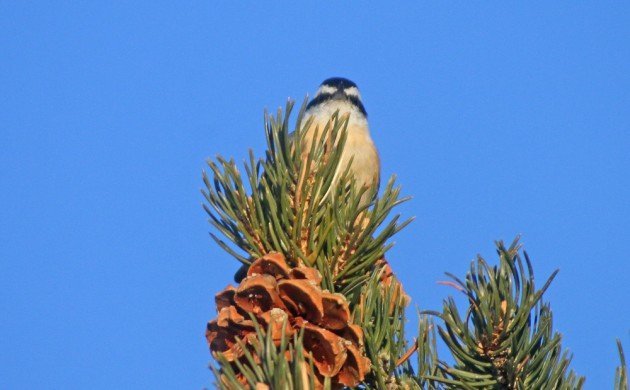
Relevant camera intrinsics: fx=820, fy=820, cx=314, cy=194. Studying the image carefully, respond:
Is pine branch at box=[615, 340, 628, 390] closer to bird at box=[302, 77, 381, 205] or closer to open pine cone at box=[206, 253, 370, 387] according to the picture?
open pine cone at box=[206, 253, 370, 387]

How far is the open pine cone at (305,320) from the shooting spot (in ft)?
4.98

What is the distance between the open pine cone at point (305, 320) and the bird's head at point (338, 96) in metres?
3.69

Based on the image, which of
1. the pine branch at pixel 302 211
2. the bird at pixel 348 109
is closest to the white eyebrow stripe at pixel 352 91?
the bird at pixel 348 109

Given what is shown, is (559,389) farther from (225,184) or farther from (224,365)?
(225,184)

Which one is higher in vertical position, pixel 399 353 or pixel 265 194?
pixel 265 194

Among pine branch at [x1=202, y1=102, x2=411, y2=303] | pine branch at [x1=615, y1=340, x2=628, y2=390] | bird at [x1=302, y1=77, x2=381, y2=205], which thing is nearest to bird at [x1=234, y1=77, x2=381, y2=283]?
bird at [x1=302, y1=77, x2=381, y2=205]

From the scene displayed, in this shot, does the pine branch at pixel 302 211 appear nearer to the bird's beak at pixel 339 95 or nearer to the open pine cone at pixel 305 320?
the open pine cone at pixel 305 320

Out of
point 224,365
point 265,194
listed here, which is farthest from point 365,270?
point 224,365

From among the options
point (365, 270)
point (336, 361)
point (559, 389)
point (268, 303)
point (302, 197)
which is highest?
point (302, 197)

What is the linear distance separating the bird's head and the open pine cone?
3.69 metres

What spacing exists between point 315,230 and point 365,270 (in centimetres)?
14

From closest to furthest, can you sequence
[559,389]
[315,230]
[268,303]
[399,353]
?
1. [559,389]
2. [268,303]
3. [399,353]
4. [315,230]

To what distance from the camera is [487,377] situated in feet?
5.03

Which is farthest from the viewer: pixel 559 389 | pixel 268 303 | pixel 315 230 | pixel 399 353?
pixel 315 230
